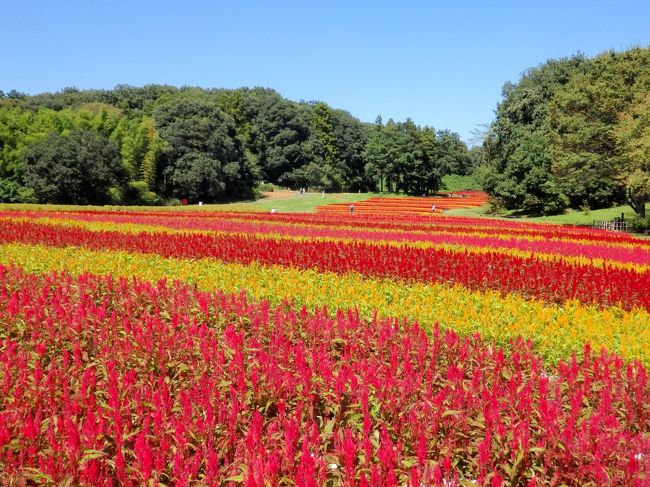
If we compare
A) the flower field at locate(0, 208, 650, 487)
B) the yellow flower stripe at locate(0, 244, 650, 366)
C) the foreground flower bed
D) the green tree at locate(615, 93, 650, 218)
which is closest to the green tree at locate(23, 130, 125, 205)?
the green tree at locate(615, 93, 650, 218)

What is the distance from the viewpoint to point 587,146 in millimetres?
30453

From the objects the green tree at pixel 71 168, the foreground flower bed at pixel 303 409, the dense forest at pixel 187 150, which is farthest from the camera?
the dense forest at pixel 187 150

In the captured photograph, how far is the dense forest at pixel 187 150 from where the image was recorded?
172 ft

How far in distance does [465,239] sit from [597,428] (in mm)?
14141

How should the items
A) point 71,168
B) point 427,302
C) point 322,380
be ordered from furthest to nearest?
point 71,168
point 427,302
point 322,380

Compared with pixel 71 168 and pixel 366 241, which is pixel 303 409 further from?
pixel 71 168

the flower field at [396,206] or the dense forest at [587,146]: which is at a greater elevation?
the dense forest at [587,146]

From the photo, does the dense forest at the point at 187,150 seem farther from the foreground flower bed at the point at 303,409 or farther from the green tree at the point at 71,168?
the foreground flower bed at the point at 303,409

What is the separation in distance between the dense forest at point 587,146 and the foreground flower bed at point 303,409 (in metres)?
23.7

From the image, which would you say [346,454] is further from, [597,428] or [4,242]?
[4,242]

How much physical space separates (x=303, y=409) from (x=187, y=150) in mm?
61889

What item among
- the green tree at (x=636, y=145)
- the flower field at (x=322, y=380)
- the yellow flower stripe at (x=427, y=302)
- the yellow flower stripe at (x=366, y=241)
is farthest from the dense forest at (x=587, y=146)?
the yellow flower stripe at (x=427, y=302)

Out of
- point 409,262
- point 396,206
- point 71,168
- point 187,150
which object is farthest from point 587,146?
point 187,150

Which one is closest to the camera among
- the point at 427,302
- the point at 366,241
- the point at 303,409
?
the point at 303,409
